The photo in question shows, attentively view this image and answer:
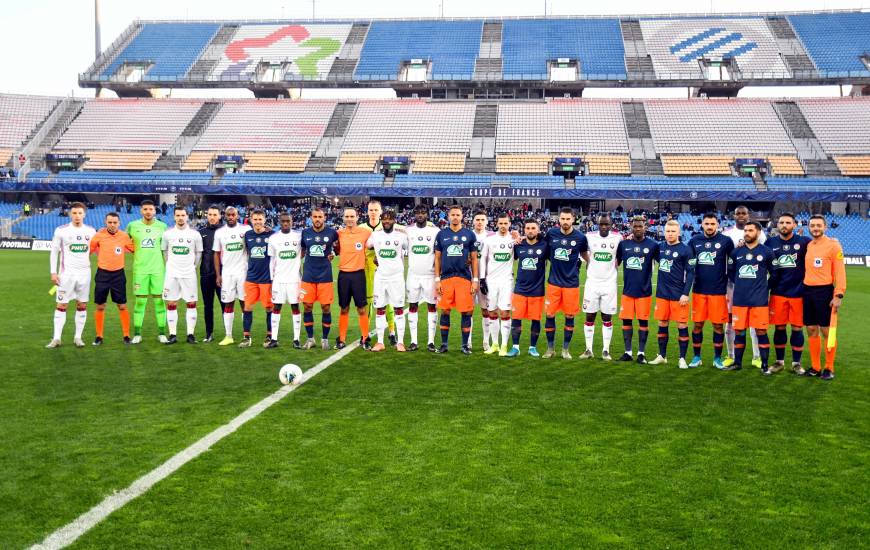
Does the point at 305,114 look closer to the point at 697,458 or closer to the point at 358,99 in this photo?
the point at 358,99

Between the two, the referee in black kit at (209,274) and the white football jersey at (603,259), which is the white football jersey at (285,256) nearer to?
the referee in black kit at (209,274)

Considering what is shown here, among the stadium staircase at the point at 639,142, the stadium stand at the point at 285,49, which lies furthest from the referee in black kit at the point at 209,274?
the stadium stand at the point at 285,49

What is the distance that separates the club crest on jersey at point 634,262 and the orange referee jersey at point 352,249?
3.95m

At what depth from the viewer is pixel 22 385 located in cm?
841

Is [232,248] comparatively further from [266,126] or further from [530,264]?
[266,126]

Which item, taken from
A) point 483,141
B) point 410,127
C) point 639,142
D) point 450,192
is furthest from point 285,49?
point 639,142

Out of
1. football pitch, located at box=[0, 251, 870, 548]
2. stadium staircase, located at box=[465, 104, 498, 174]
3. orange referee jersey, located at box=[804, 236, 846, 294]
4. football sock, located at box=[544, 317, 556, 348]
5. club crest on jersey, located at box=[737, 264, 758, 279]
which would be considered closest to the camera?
football pitch, located at box=[0, 251, 870, 548]

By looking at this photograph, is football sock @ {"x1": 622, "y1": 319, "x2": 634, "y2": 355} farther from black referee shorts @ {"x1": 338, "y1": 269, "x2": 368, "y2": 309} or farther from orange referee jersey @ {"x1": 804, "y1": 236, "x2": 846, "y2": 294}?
black referee shorts @ {"x1": 338, "y1": 269, "x2": 368, "y2": 309}

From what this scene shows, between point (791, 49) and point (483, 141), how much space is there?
75.0 feet

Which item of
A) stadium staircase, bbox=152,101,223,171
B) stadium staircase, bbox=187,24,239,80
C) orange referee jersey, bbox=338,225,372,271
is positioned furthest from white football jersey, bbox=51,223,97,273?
stadium staircase, bbox=187,24,239,80

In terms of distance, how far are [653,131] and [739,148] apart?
556 centimetres

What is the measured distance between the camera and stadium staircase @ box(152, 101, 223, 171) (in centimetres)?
4791

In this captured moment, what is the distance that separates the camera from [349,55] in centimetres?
5462

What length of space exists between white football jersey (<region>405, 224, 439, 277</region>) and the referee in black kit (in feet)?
10.1
